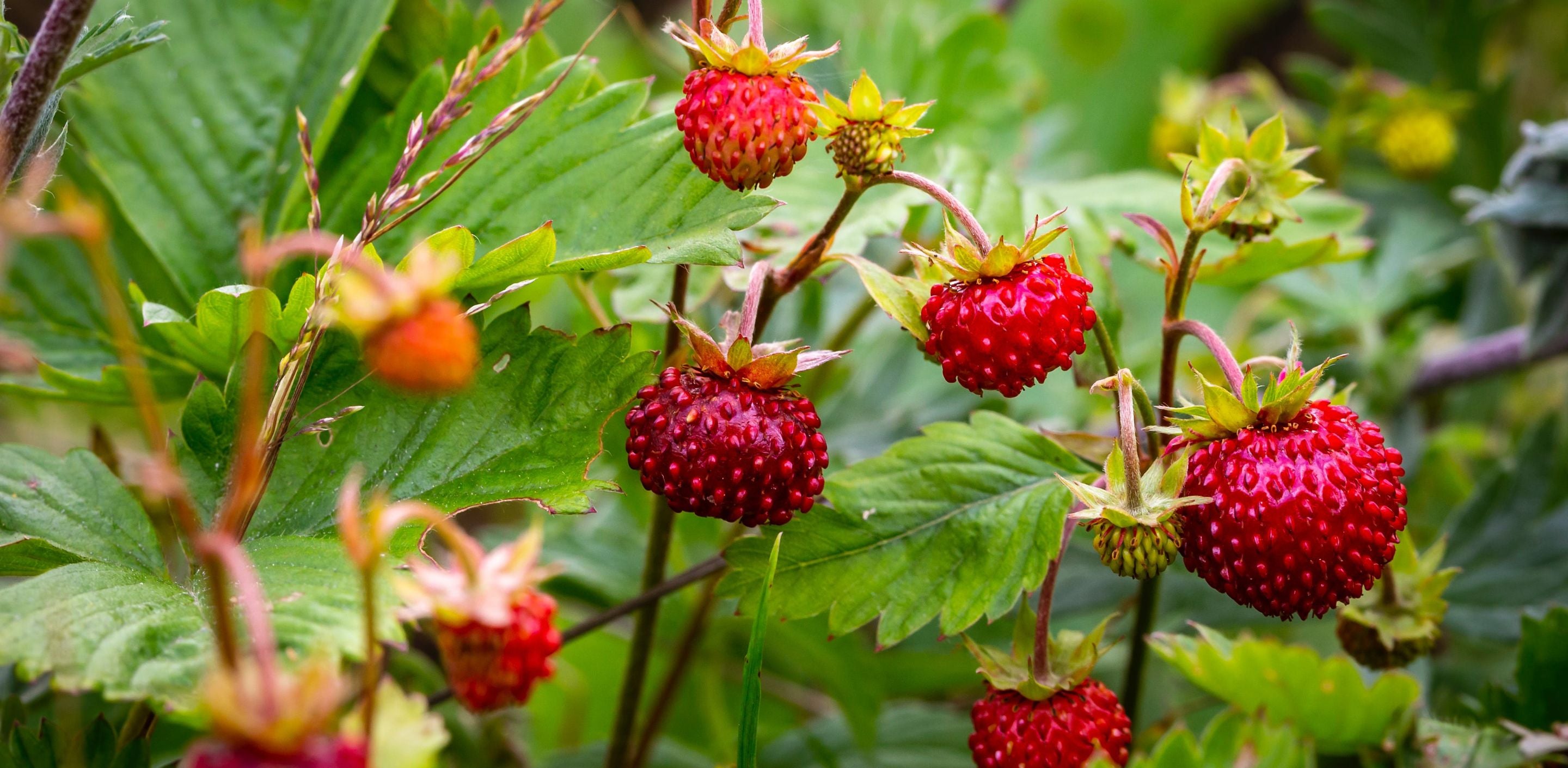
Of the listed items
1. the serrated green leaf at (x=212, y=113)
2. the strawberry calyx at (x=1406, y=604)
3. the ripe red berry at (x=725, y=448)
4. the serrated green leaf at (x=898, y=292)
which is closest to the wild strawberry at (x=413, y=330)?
the ripe red berry at (x=725, y=448)

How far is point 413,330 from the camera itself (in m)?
0.42

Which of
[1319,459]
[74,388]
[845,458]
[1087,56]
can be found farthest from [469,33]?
[1087,56]

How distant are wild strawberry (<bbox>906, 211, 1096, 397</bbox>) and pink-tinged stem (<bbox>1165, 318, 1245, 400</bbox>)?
0.09m

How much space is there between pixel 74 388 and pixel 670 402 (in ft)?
1.61

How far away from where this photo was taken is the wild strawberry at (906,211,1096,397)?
685 millimetres

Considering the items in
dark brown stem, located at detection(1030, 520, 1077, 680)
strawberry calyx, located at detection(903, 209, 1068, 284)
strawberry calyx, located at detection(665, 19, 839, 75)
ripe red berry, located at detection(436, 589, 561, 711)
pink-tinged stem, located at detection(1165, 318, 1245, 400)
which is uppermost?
strawberry calyx, located at detection(665, 19, 839, 75)

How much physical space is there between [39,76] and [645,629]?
22.1 inches

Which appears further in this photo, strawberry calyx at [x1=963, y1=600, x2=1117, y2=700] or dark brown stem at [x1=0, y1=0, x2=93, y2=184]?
strawberry calyx at [x1=963, y1=600, x2=1117, y2=700]

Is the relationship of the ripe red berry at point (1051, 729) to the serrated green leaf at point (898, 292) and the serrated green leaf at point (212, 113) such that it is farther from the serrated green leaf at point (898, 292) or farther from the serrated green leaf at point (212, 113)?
the serrated green leaf at point (212, 113)

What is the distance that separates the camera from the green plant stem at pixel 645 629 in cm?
89

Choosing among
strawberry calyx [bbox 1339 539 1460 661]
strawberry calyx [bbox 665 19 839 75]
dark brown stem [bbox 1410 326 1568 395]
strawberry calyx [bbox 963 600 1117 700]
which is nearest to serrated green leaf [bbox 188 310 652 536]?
strawberry calyx [bbox 665 19 839 75]

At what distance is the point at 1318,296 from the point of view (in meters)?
1.44

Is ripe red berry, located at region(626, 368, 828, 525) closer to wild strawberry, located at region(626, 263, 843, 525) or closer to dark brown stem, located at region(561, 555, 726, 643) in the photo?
wild strawberry, located at region(626, 263, 843, 525)

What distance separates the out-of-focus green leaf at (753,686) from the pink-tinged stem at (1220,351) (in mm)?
307
